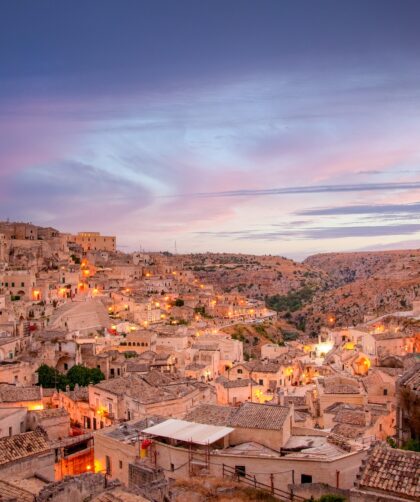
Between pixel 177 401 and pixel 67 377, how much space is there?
1110cm

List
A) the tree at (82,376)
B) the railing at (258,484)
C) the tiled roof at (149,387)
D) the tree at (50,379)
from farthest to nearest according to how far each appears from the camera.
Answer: the tree at (82,376) → the tree at (50,379) → the tiled roof at (149,387) → the railing at (258,484)

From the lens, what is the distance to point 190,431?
786 inches

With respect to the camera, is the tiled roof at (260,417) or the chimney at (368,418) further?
the chimney at (368,418)

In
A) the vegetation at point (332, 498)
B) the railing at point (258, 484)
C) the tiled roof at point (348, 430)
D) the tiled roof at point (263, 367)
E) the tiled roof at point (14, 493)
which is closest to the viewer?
the tiled roof at point (14, 493)

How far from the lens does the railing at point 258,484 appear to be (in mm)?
15984

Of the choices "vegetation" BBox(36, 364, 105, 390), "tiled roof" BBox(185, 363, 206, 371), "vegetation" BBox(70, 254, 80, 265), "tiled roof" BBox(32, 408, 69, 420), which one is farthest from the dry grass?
"vegetation" BBox(70, 254, 80, 265)

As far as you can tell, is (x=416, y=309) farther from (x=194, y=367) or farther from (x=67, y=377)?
(x=67, y=377)

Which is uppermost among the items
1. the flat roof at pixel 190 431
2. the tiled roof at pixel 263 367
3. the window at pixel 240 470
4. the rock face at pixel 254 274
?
the rock face at pixel 254 274

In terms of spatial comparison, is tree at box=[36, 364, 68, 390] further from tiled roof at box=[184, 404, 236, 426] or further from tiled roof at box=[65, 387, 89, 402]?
tiled roof at box=[184, 404, 236, 426]

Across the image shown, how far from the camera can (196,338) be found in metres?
53.0

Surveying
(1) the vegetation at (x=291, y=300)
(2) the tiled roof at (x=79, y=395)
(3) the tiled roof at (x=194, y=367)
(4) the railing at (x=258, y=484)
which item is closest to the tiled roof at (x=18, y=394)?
(2) the tiled roof at (x=79, y=395)

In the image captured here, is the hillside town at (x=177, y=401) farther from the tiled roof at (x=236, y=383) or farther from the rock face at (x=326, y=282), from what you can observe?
the rock face at (x=326, y=282)

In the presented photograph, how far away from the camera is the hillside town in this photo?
52.5ft

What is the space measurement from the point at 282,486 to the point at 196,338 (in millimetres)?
36026
